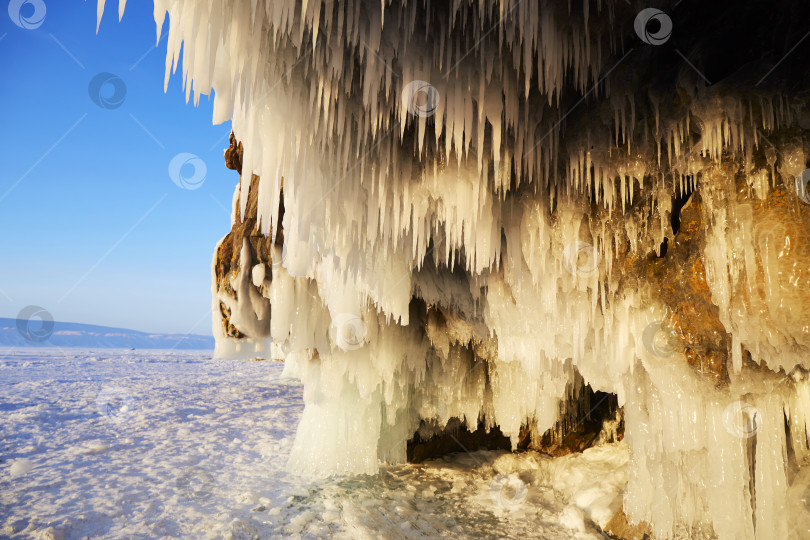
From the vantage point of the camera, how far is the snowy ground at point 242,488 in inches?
153

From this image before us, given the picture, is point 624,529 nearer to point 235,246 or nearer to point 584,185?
point 584,185

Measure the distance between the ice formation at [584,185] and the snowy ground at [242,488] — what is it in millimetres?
1384

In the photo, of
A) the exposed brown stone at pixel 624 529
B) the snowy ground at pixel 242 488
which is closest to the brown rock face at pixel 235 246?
the snowy ground at pixel 242 488

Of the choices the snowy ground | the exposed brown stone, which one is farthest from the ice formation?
the snowy ground

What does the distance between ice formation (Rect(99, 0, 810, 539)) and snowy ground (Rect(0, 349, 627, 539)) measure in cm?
138

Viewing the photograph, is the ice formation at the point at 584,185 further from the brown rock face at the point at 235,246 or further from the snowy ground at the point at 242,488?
the brown rock face at the point at 235,246

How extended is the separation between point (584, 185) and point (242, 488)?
4.84 m

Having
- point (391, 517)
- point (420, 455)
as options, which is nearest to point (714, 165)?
point (391, 517)

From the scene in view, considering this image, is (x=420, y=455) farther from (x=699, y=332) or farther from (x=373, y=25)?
(x=373, y=25)

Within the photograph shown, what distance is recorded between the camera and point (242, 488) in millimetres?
4820

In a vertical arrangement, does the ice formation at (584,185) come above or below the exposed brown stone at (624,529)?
above

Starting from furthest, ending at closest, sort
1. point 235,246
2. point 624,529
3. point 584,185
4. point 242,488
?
point 235,246
point 242,488
point 624,529
point 584,185

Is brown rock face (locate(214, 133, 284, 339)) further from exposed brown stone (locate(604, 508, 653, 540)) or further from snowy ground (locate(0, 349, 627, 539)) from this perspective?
exposed brown stone (locate(604, 508, 653, 540))

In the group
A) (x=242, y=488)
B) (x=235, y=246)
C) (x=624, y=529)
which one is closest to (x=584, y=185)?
(x=624, y=529)
